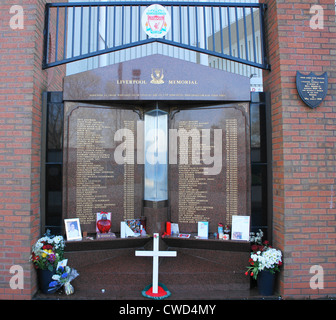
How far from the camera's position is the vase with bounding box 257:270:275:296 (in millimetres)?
3556

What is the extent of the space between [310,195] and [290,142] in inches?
31.2

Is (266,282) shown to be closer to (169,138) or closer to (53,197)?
(169,138)

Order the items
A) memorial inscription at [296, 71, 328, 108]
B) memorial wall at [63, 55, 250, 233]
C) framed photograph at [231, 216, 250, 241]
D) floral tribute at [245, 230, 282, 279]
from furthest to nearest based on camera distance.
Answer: memorial wall at [63, 55, 250, 233]
framed photograph at [231, 216, 250, 241]
memorial inscription at [296, 71, 328, 108]
floral tribute at [245, 230, 282, 279]

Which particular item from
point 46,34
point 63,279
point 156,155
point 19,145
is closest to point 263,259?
point 156,155

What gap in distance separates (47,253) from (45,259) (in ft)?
0.28

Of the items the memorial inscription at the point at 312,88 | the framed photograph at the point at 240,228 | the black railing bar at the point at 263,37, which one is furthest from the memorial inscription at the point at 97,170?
the memorial inscription at the point at 312,88

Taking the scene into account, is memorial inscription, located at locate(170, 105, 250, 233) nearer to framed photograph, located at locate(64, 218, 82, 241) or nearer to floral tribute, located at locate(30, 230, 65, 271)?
framed photograph, located at locate(64, 218, 82, 241)

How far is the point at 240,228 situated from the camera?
4016mm

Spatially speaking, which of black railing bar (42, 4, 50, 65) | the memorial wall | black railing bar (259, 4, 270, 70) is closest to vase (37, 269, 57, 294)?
the memorial wall

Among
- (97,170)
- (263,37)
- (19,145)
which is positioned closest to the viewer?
(19,145)

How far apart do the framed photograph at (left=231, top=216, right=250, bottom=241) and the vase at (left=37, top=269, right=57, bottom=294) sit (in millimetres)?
2737

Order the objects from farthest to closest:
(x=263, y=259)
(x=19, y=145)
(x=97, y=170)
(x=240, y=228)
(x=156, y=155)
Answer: (x=156, y=155) → (x=97, y=170) → (x=240, y=228) → (x=19, y=145) → (x=263, y=259)

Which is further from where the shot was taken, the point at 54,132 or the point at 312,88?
the point at 54,132

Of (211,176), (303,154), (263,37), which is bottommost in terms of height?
(211,176)
